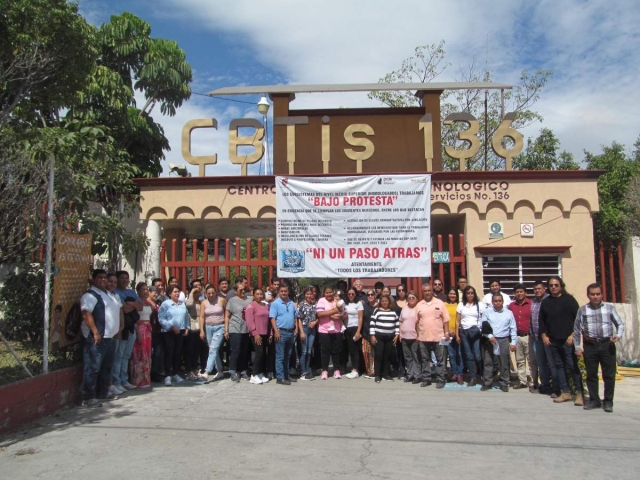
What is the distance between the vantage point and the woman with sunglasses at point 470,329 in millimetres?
8703

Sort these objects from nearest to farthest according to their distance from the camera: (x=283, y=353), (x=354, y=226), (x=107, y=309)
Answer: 1. (x=107, y=309)
2. (x=283, y=353)
3. (x=354, y=226)

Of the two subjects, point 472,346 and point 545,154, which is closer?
point 472,346

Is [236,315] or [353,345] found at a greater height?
[236,315]

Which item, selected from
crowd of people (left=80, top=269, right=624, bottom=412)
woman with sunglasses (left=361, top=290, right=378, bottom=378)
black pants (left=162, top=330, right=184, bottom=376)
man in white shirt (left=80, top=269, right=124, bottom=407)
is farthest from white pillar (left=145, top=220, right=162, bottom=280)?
woman with sunglasses (left=361, top=290, right=378, bottom=378)

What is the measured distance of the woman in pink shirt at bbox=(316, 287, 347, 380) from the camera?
30.4ft

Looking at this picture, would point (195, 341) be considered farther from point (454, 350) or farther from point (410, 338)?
point (454, 350)

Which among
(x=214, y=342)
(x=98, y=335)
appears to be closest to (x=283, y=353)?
(x=214, y=342)

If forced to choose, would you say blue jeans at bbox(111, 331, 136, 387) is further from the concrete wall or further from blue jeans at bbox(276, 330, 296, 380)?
blue jeans at bbox(276, 330, 296, 380)

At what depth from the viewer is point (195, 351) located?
9.41m

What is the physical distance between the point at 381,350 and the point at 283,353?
5.32ft

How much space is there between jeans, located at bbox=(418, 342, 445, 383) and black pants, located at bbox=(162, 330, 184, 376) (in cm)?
390

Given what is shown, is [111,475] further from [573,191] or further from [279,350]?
[573,191]

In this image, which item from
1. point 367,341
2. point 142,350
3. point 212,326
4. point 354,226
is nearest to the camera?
point 142,350

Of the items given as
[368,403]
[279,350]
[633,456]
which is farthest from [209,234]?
[633,456]
